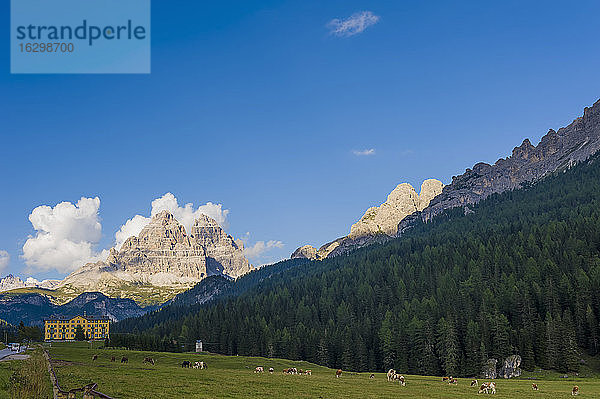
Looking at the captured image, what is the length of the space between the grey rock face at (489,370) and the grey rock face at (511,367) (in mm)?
2242

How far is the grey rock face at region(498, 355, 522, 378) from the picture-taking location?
12559 cm

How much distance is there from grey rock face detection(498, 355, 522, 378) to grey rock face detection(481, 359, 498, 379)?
7.36 ft

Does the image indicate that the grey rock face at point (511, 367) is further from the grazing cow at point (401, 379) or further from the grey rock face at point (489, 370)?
the grazing cow at point (401, 379)

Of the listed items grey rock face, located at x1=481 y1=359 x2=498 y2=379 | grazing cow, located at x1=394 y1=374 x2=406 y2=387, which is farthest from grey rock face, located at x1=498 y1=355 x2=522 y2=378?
grazing cow, located at x1=394 y1=374 x2=406 y2=387

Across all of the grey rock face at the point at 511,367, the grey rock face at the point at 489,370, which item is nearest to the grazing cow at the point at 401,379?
the grey rock face at the point at 489,370

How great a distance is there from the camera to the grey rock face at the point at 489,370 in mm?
126938

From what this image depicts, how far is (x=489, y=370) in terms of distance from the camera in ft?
417

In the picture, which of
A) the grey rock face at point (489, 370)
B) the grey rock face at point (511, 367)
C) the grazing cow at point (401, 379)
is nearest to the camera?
the grazing cow at point (401, 379)

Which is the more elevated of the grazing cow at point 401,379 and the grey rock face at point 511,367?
the grazing cow at point 401,379

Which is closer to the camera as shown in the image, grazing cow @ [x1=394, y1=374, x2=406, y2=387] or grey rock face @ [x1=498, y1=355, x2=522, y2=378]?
grazing cow @ [x1=394, y1=374, x2=406, y2=387]

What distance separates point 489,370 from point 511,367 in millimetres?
6053

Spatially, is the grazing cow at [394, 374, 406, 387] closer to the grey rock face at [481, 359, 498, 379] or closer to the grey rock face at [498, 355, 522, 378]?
the grey rock face at [481, 359, 498, 379]

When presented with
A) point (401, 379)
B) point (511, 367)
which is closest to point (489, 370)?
point (511, 367)

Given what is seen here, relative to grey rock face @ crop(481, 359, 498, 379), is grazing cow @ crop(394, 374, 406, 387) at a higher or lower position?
higher
